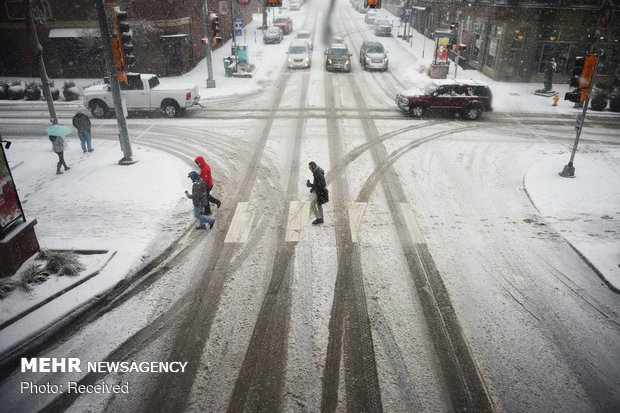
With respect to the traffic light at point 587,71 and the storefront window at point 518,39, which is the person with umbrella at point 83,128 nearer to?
the traffic light at point 587,71

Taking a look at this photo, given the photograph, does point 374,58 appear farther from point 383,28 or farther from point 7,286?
point 7,286

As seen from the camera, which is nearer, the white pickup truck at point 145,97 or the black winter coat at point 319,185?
the black winter coat at point 319,185

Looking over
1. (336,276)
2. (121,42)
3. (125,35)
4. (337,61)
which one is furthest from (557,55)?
(121,42)

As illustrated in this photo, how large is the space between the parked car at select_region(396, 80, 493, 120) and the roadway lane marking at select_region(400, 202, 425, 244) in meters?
9.09

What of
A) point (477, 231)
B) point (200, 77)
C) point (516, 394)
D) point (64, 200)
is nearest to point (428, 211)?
point (477, 231)

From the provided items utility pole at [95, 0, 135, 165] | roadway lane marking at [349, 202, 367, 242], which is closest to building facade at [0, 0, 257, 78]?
utility pole at [95, 0, 135, 165]

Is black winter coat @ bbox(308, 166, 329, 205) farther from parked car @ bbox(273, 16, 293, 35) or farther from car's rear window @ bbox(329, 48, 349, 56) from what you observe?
parked car @ bbox(273, 16, 293, 35)

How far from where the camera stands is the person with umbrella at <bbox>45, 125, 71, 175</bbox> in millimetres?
11477

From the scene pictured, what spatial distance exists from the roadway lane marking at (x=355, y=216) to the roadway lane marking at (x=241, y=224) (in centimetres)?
244

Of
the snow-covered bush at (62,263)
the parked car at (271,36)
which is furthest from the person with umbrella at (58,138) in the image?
the parked car at (271,36)

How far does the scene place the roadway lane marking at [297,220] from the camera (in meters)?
8.99

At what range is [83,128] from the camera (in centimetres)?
1327

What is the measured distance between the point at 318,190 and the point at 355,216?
1.33 meters

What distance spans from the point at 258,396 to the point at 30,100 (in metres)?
22.6
